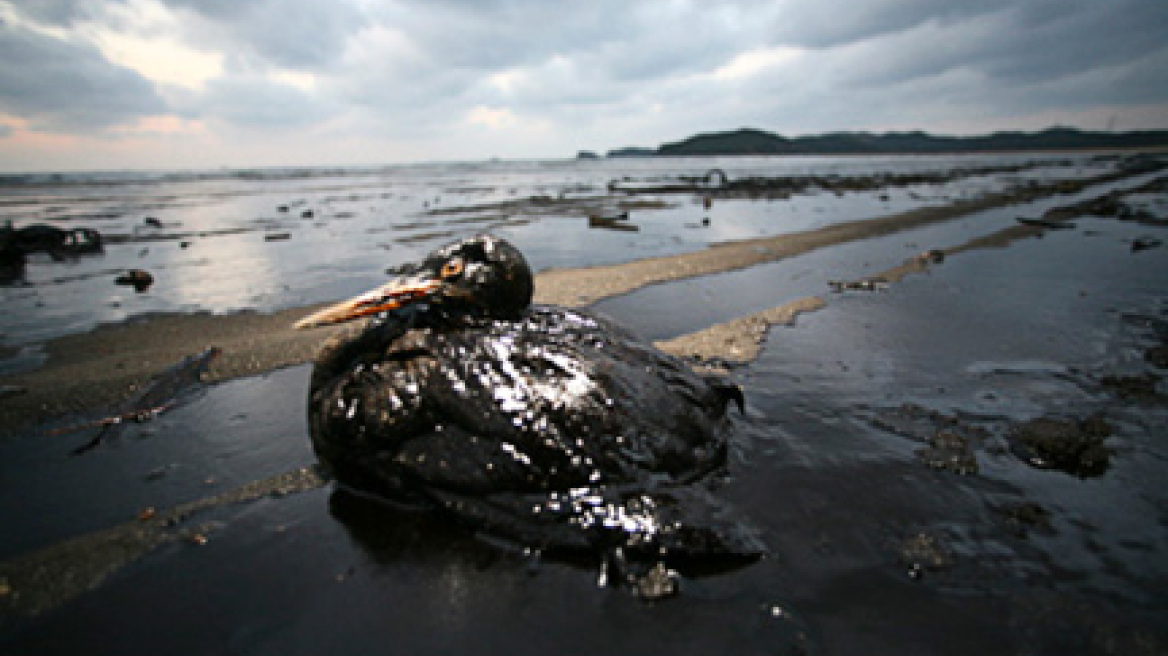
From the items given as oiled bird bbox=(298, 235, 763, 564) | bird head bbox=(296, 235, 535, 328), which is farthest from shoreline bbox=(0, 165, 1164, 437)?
bird head bbox=(296, 235, 535, 328)

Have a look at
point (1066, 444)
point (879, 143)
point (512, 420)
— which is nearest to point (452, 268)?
point (512, 420)

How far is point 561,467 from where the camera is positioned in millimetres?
2648

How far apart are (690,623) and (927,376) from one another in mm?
3850

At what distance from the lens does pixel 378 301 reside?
116 inches

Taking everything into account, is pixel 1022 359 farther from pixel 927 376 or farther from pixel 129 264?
pixel 129 264

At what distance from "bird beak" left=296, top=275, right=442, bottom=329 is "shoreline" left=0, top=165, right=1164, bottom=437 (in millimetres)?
2750

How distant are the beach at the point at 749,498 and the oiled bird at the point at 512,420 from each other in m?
0.21

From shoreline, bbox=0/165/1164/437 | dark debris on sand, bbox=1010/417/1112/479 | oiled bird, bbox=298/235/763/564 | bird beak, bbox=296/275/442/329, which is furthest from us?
shoreline, bbox=0/165/1164/437

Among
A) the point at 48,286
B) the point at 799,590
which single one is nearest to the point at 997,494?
the point at 799,590

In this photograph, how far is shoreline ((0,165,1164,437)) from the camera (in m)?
4.19

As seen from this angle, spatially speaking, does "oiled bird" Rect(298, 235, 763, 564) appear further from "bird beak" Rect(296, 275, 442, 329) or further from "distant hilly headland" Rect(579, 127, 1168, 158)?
"distant hilly headland" Rect(579, 127, 1168, 158)

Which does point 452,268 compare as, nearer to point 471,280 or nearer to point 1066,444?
point 471,280

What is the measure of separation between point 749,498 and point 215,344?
591 centimetres

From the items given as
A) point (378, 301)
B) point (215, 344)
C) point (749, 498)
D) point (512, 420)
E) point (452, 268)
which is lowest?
point (749, 498)
